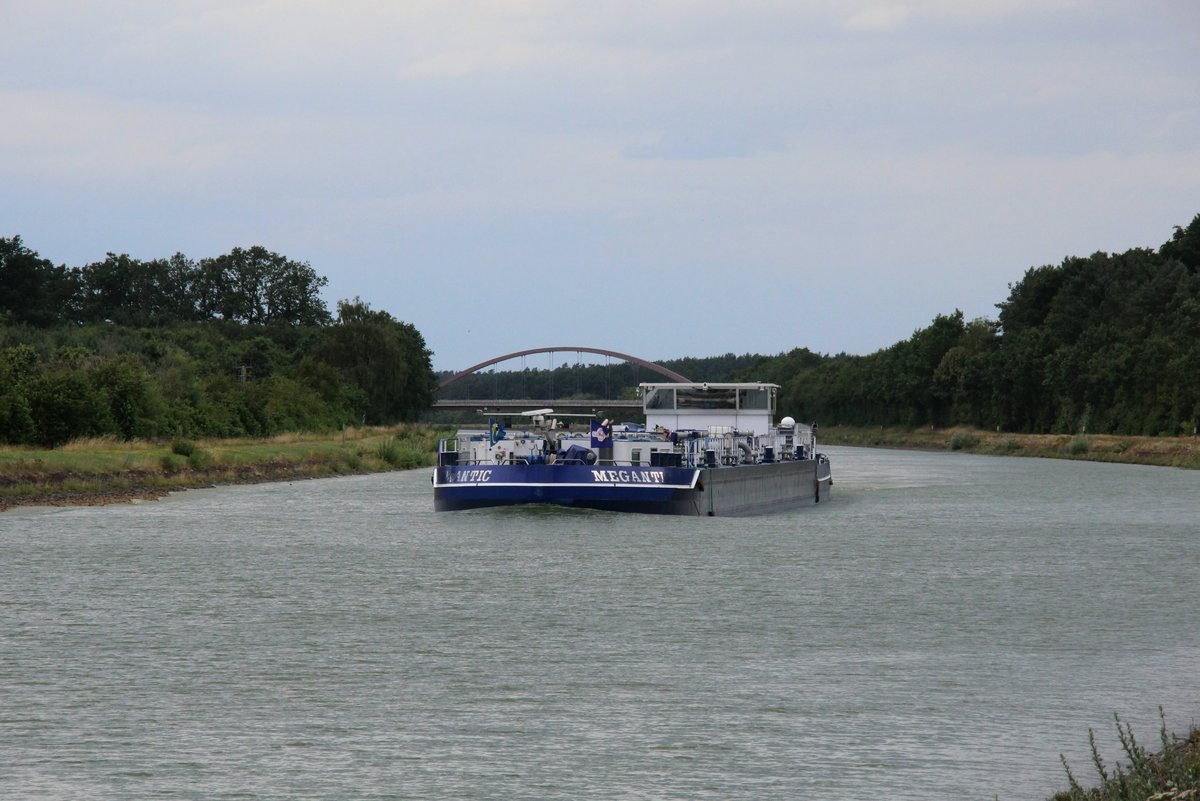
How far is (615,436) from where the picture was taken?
43781 millimetres

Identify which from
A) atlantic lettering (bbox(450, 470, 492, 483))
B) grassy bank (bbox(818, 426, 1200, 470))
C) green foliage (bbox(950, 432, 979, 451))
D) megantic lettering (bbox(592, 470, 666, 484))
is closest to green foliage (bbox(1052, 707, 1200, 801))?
megantic lettering (bbox(592, 470, 666, 484))

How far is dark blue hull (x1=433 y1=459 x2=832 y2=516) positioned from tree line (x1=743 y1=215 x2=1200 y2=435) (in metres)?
60.8

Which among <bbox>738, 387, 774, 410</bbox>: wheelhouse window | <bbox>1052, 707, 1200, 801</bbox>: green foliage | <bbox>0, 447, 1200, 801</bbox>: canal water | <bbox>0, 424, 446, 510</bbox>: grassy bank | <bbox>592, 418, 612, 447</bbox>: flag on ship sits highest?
<bbox>738, 387, 774, 410</bbox>: wheelhouse window

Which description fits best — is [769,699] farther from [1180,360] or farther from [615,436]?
[1180,360]

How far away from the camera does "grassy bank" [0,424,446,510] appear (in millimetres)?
47062

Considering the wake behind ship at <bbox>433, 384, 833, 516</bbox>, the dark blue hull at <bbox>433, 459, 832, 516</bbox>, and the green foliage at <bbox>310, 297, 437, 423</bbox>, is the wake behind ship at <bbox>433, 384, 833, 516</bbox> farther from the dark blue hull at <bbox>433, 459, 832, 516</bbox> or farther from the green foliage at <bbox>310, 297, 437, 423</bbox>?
the green foliage at <bbox>310, 297, 437, 423</bbox>

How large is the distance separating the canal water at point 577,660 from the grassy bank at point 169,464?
911 centimetres

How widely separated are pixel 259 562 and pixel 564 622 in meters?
10.3

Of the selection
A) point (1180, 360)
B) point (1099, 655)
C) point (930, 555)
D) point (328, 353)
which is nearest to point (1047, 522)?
point (930, 555)

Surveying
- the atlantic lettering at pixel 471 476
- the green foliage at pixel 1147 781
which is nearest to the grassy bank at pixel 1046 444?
the atlantic lettering at pixel 471 476

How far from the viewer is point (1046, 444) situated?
105 m

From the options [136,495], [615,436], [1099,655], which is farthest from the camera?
[136,495]

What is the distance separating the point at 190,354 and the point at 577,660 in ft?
301

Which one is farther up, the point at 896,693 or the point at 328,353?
the point at 328,353
